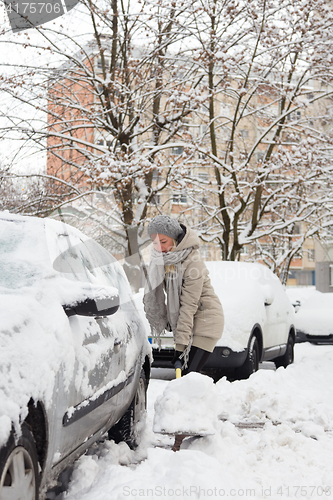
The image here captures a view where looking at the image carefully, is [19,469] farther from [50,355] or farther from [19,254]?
[19,254]

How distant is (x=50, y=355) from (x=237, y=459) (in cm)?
197

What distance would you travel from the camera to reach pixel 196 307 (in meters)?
4.46

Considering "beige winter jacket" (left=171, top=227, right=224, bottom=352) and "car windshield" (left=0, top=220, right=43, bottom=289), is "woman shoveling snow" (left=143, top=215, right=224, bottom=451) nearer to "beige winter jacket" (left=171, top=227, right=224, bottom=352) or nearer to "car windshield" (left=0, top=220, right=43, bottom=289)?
"beige winter jacket" (left=171, top=227, right=224, bottom=352)

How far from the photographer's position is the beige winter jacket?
4410mm

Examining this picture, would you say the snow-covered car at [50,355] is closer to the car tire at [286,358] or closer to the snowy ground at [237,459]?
the snowy ground at [237,459]

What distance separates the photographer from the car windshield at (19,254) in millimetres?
2553

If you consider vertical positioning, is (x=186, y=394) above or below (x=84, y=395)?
below

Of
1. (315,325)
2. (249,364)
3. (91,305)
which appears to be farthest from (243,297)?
(315,325)

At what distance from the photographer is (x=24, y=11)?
44.8ft

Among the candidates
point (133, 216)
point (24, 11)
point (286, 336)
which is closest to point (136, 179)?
point (133, 216)

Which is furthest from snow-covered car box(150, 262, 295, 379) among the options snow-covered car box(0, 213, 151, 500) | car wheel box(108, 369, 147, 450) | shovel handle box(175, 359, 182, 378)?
snow-covered car box(0, 213, 151, 500)

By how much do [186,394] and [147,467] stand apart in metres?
0.77

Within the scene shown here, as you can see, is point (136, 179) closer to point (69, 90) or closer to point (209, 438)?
point (69, 90)

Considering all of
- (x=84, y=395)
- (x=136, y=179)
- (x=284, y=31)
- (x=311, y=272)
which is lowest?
(x=311, y=272)
